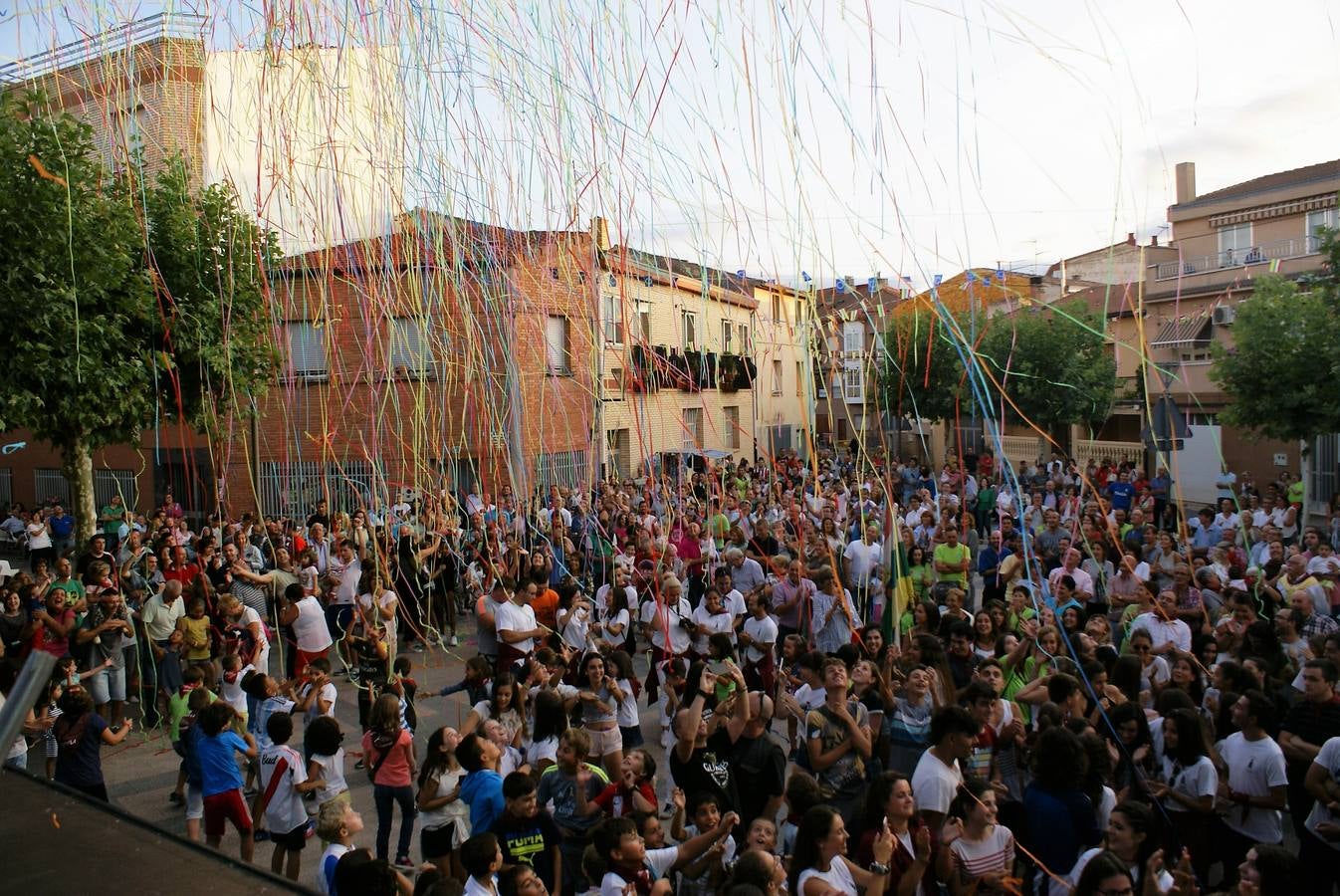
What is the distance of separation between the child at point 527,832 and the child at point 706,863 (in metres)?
0.58

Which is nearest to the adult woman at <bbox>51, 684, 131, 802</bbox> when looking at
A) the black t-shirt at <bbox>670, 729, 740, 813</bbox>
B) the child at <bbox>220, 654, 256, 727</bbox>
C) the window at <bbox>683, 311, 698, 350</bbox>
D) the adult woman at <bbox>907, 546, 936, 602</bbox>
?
the child at <bbox>220, 654, 256, 727</bbox>

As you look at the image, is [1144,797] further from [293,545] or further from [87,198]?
[87,198]

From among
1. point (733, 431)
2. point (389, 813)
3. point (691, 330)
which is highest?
point (691, 330)

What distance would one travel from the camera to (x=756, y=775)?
Answer: 4.75 meters

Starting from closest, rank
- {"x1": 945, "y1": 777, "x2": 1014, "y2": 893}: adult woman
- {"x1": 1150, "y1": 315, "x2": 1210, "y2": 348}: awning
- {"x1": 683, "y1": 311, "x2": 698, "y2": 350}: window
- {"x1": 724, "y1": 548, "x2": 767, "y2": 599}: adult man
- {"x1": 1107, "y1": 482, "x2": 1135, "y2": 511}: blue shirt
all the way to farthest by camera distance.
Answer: {"x1": 945, "y1": 777, "x2": 1014, "y2": 893}: adult woman
{"x1": 724, "y1": 548, "x2": 767, "y2": 599}: adult man
{"x1": 1107, "y1": 482, "x2": 1135, "y2": 511}: blue shirt
{"x1": 683, "y1": 311, "x2": 698, "y2": 350}: window
{"x1": 1150, "y1": 315, "x2": 1210, "y2": 348}: awning

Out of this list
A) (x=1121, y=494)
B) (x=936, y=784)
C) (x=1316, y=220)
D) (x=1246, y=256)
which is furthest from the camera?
(x=1246, y=256)

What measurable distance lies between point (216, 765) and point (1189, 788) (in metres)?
4.74

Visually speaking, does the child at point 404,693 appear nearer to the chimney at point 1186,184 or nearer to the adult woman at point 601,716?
the adult woman at point 601,716

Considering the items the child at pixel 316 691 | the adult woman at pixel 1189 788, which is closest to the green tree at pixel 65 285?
the child at pixel 316 691

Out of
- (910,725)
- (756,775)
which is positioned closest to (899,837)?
(756,775)

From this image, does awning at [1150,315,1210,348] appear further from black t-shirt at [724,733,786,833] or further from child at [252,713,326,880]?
child at [252,713,326,880]

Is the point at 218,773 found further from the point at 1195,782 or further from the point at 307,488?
the point at 307,488

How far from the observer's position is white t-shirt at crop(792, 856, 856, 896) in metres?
3.64

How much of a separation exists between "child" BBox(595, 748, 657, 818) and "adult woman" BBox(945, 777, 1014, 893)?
1284 millimetres
